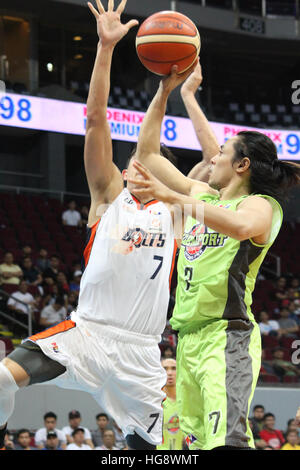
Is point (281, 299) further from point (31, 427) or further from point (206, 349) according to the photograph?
point (206, 349)

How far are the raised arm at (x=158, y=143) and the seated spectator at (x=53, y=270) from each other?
7.92 meters

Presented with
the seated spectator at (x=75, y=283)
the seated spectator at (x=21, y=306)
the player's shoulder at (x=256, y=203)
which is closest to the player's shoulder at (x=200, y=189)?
the player's shoulder at (x=256, y=203)

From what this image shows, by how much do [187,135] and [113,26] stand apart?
13196 millimetres

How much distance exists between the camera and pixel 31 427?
32.8 ft

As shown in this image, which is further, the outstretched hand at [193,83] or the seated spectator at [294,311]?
the seated spectator at [294,311]

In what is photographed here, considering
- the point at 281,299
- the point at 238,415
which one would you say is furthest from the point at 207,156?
the point at 281,299

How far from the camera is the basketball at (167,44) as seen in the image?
414cm

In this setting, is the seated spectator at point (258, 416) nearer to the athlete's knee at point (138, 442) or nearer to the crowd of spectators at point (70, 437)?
the crowd of spectators at point (70, 437)

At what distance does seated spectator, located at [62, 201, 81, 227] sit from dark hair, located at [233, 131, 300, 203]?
1138 cm

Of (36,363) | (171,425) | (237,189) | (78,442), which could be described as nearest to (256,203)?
(237,189)

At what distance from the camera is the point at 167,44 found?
162 inches

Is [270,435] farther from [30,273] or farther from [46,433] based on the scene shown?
[30,273]

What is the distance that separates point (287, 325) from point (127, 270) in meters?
9.89

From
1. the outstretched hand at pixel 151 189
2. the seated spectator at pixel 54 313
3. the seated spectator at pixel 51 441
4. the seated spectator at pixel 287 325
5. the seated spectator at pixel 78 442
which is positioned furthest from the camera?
the seated spectator at pixel 287 325
